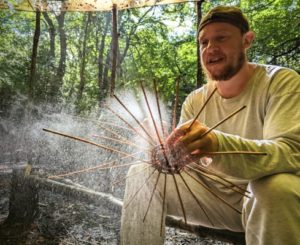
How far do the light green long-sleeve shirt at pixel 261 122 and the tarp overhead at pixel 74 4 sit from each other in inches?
148

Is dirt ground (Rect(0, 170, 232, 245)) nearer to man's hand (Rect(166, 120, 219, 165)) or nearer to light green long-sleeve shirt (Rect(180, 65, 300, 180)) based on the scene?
light green long-sleeve shirt (Rect(180, 65, 300, 180))

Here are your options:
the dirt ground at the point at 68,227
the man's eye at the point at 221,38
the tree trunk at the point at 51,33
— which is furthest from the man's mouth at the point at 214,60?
the tree trunk at the point at 51,33

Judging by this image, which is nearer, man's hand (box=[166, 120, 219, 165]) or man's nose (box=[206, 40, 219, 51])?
man's hand (box=[166, 120, 219, 165])

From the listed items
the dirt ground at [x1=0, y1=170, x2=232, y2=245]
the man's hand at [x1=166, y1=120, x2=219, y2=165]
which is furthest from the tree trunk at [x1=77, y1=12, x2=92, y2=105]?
the man's hand at [x1=166, y1=120, x2=219, y2=165]

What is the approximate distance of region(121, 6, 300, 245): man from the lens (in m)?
1.49

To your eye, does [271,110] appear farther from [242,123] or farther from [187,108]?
[187,108]

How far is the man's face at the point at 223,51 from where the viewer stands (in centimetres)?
245

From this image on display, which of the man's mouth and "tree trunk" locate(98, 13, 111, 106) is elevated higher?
"tree trunk" locate(98, 13, 111, 106)

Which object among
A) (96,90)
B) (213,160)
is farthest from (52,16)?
(213,160)

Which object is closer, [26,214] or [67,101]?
[26,214]

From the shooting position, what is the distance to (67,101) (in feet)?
47.6

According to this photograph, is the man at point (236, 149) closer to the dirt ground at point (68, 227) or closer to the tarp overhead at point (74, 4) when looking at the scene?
the dirt ground at point (68, 227)

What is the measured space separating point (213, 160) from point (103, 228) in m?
3.76

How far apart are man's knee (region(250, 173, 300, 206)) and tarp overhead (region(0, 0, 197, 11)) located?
16.3ft
